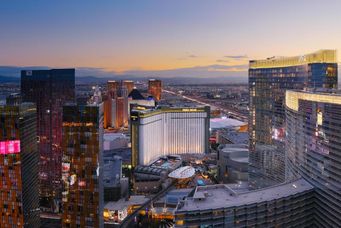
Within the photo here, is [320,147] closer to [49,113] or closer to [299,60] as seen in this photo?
[299,60]

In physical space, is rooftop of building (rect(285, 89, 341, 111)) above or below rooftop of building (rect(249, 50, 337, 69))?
below

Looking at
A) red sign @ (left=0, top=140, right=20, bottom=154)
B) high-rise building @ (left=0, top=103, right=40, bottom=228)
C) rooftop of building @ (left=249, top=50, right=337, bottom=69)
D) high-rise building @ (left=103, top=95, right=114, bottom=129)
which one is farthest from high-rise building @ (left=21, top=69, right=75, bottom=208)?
high-rise building @ (left=103, top=95, right=114, bottom=129)

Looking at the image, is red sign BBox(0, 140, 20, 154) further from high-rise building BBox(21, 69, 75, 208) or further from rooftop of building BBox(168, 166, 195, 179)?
rooftop of building BBox(168, 166, 195, 179)

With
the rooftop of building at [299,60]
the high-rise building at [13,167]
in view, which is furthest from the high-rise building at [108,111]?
the high-rise building at [13,167]

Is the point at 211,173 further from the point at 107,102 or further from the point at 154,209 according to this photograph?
the point at 107,102

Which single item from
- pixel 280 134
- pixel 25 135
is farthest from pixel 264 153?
pixel 25 135

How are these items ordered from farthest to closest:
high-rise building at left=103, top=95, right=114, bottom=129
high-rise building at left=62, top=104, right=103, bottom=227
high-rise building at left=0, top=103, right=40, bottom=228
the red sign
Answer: high-rise building at left=103, top=95, right=114, bottom=129
high-rise building at left=0, top=103, right=40, bottom=228
the red sign
high-rise building at left=62, top=104, right=103, bottom=227

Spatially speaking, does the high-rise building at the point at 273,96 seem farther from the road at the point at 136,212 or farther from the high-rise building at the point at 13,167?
the high-rise building at the point at 13,167
